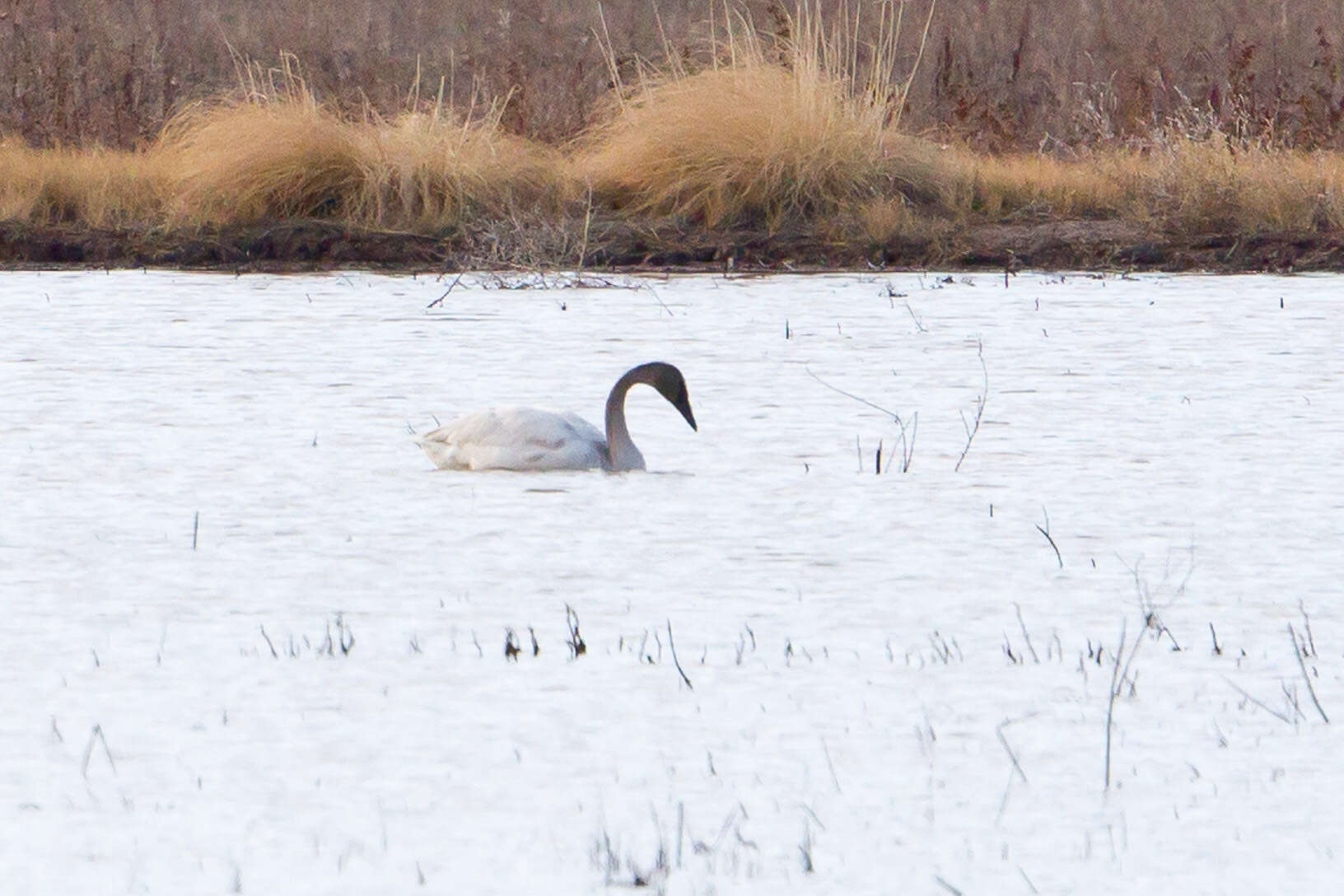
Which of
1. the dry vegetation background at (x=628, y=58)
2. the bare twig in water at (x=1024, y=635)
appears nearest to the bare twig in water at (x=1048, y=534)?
the bare twig in water at (x=1024, y=635)

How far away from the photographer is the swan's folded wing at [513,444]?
5.97 m

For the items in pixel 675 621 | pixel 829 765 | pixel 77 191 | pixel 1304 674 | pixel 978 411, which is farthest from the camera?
pixel 77 191

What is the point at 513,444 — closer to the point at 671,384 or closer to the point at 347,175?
the point at 671,384

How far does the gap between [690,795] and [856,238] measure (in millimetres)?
9705

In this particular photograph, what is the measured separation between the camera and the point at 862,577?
15.2ft

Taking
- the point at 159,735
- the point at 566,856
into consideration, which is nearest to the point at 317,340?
the point at 159,735

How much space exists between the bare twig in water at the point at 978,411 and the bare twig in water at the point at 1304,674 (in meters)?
2.09

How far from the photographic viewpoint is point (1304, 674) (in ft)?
12.1

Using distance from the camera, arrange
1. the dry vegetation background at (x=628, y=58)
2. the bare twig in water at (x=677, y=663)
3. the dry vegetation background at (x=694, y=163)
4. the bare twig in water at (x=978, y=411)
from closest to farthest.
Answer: the bare twig in water at (x=677, y=663) < the bare twig in water at (x=978, y=411) < the dry vegetation background at (x=694, y=163) < the dry vegetation background at (x=628, y=58)

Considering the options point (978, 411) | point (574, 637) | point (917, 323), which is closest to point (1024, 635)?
point (574, 637)

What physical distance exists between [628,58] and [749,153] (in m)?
4.67

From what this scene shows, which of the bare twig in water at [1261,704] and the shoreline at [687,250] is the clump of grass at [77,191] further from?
the bare twig in water at [1261,704]

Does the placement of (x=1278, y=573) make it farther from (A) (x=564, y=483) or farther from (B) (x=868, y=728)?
(A) (x=564, y=483)

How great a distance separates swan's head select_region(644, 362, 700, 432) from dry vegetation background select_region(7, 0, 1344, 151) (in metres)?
7.87
